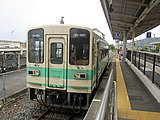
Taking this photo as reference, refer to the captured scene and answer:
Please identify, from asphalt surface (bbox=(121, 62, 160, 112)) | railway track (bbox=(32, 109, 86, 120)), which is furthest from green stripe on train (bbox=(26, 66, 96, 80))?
asphalt surface (bbox=(121, 62, 160, 112))

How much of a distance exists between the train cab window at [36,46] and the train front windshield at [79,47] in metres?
1.02

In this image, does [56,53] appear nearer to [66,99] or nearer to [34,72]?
[34,72]

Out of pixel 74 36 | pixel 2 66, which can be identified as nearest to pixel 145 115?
pixel 74 36

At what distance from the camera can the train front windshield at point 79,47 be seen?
19.7 feet

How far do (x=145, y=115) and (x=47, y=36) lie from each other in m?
3.76

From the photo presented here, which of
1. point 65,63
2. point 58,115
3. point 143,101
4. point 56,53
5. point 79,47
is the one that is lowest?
point 58,115

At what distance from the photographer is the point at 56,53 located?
614 cm

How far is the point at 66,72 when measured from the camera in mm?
6008

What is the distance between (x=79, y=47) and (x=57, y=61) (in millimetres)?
853

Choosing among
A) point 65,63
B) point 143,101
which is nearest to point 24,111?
point 65,63

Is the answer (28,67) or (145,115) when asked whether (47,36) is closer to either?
(28,67)

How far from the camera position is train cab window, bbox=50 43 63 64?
610 centimetres

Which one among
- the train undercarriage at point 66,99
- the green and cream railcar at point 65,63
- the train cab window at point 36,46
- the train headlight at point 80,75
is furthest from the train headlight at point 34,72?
the train headlight at point 80,75

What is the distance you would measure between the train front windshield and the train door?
227 millimetres
